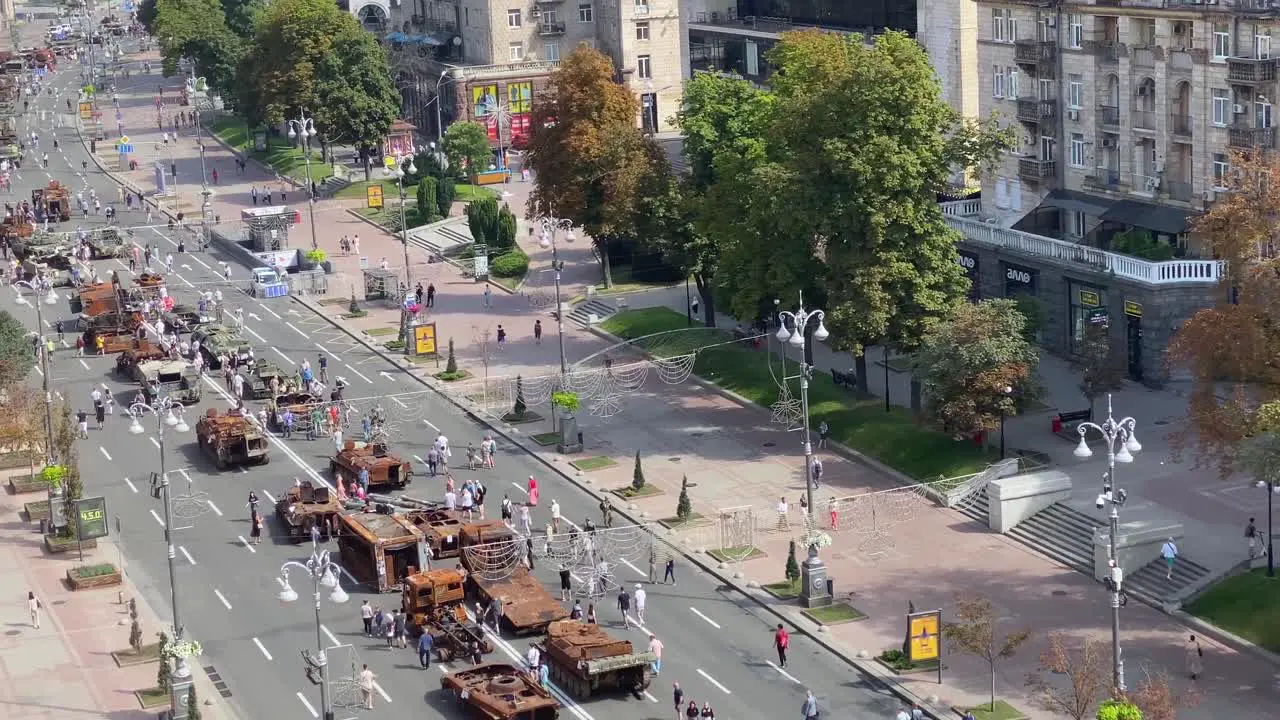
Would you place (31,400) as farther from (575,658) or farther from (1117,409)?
(1117,409)

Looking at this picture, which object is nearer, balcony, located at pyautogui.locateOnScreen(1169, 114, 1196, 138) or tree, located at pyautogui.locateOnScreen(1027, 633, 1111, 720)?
tree, located at pyautogui.locateOnScreen(1027, 633, 1111, 720)

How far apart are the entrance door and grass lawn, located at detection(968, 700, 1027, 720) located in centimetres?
3206

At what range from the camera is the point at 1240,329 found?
223 feet

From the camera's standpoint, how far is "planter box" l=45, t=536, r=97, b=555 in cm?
8338

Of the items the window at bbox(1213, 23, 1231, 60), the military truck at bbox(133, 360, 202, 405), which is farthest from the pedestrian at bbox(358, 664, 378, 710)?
the window at bbox(1213, 23, 1231, 60)

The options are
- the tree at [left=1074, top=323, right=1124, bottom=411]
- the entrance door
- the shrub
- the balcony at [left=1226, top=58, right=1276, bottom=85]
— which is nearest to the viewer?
the tree at [left=1074, top=323, right=1124, bottom=411]

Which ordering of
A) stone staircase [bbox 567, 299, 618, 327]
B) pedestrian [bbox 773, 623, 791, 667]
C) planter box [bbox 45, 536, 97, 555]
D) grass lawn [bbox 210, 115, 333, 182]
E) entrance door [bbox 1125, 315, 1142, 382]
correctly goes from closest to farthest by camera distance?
pedestrian [bbox 773, 623, 791, 667]
planter box [bbox 45, 536, 97, 555]
entrance door [bbox 1125, 315, 1142, 382]
stone staircase [bbox 567, 299, 618, 327]
grass lawn [bbox 210, 115, 333, 182]

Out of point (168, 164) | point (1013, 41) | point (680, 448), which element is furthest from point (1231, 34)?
point (168, 164)

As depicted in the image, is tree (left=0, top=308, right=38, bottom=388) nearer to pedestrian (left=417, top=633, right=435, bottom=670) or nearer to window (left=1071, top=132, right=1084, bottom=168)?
pedestrian (left=417, top=633, right=435, bottom=670)

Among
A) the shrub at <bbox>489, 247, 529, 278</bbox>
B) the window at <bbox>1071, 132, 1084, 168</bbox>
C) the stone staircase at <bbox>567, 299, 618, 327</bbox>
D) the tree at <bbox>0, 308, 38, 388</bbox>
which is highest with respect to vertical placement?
the window at <bbox>1071, 132, 1084, 168</bbox>

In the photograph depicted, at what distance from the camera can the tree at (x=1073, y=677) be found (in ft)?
192

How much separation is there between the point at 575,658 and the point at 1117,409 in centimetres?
3338

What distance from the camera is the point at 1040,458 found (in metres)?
84.2

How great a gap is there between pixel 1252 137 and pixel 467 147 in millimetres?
75224
